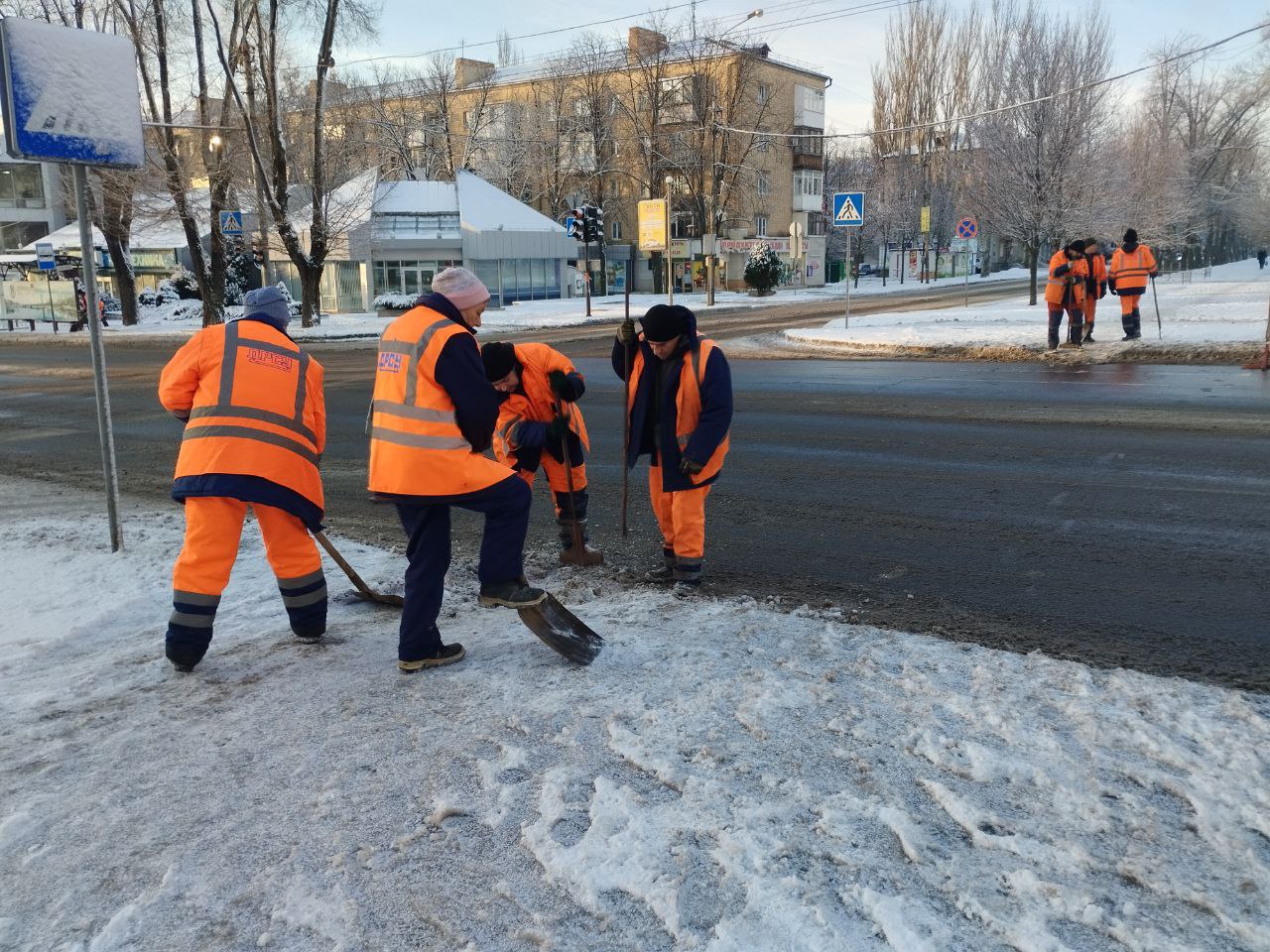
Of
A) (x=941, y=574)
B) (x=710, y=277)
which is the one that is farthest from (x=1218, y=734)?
(x=710, y=277)

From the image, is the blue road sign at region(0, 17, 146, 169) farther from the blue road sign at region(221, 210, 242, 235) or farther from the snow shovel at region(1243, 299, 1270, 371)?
the blue road sign at region(221, 210, 242, 235)

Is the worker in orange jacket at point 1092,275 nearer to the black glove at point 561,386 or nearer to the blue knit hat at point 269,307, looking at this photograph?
the black glove at point 561,386

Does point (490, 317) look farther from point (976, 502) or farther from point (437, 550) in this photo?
point (437, 550)

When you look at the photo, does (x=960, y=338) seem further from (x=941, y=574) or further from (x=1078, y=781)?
(x=1078, y=781)

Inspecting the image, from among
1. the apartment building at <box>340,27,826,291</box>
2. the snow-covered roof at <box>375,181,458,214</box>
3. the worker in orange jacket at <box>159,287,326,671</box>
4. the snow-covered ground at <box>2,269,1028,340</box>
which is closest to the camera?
the worker in orange jacket at <box>159,287,326,671</box>

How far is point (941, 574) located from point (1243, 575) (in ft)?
5.04

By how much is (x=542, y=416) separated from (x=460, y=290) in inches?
63.8

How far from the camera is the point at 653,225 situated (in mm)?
32094

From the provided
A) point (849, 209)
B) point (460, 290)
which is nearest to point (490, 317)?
point (849, 209)

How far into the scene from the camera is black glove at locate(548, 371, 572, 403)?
5.28 metres

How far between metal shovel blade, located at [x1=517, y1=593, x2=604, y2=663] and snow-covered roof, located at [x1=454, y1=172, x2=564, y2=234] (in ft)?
126

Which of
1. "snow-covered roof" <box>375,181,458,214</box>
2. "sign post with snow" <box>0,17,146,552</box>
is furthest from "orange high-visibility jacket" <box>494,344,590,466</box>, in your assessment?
"snow-covered roof" <box>375,181,458,214</box>

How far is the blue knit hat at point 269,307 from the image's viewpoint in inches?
178

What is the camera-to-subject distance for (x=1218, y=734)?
3.33 metres
